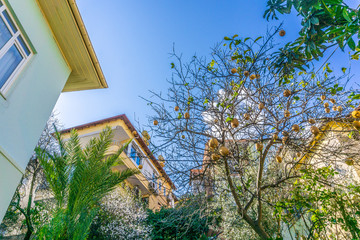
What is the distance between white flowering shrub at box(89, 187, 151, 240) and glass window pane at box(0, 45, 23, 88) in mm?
7887

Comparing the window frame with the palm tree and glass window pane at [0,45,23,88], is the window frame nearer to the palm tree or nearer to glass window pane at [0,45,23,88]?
glass window pane at [0,45,23,88]

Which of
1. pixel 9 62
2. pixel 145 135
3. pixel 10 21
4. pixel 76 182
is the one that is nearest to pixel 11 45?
pixel 9 62

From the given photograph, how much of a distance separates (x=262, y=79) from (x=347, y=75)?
1755 mm

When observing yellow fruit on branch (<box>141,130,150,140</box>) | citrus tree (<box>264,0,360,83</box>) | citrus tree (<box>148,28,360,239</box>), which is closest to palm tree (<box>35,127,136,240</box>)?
yellow fruit on branch (<box>141,130,150,140</box>)

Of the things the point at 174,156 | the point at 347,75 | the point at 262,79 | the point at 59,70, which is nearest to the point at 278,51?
the point at 262,79

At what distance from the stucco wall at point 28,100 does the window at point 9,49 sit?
15 centimetres

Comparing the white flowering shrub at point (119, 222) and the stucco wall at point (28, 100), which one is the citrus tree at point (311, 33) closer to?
the stucco wall at point (28, 100)

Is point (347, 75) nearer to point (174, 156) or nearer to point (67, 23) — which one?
point (174, 156)

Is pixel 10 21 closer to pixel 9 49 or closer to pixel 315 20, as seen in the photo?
pixel 9 49

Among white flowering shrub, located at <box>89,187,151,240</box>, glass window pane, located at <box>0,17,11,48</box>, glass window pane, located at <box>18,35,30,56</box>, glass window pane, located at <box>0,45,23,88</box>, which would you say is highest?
glass window pane, located at <box>18,35,30,56</box>

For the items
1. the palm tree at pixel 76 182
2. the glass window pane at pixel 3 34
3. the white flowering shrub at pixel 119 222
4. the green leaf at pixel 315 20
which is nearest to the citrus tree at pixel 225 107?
the green leaf at pixel 315 20

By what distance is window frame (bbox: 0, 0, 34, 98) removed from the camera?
14.7 ft

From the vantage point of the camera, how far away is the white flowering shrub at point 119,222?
32.7ft

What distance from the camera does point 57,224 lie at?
5.65 metres
